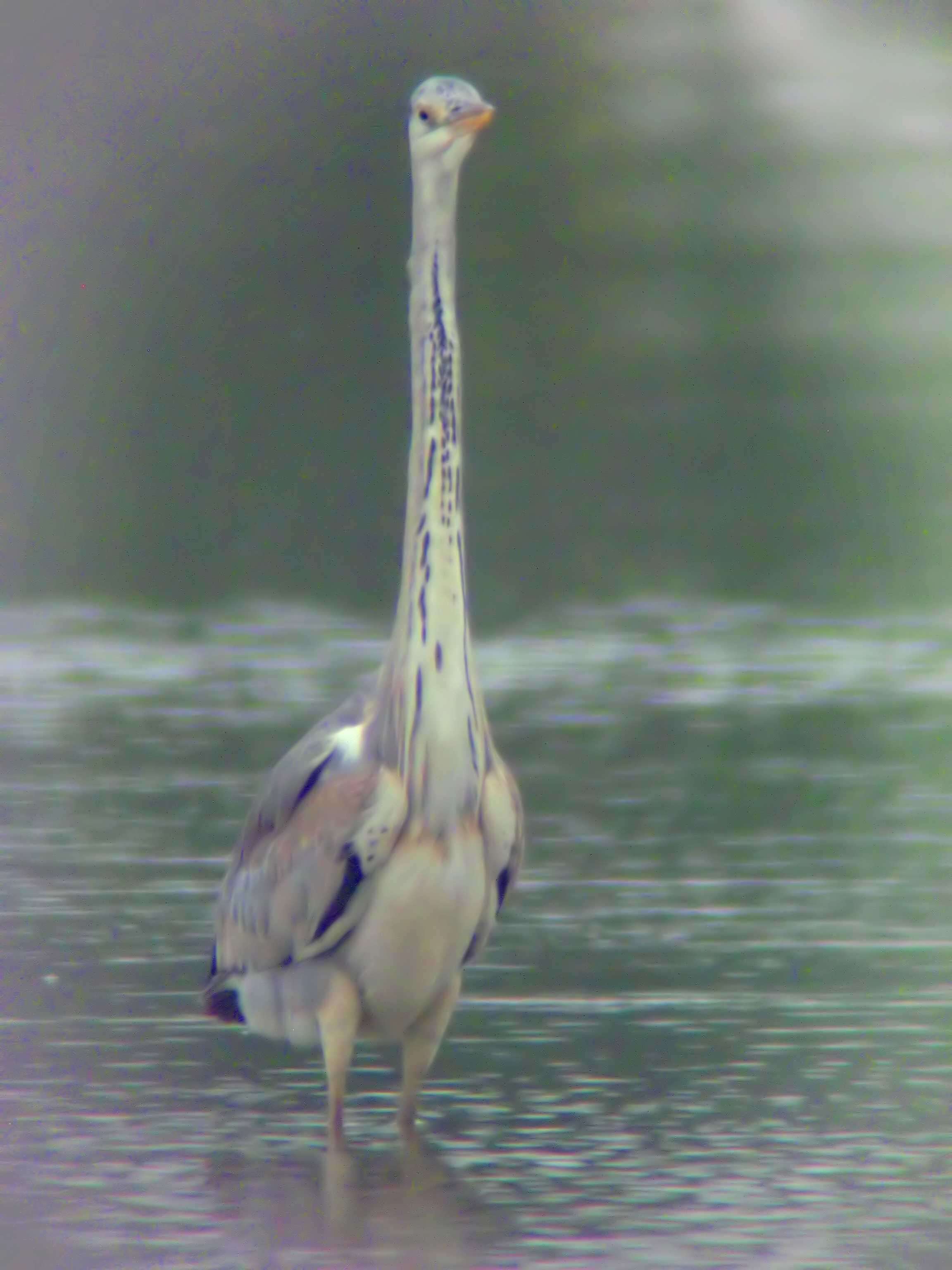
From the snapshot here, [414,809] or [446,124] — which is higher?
[446,124]

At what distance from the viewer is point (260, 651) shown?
16.8 metres

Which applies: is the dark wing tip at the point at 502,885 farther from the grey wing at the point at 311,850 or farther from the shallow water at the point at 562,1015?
the shallow water at the point at 562,1015

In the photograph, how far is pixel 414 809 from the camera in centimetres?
688

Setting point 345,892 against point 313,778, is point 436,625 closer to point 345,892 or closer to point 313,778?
point 313,778

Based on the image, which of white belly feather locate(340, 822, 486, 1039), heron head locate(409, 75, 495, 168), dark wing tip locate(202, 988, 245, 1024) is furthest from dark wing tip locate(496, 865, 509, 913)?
heron head locate(409, 75, 495, 168)

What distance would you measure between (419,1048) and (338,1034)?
27 centimetres

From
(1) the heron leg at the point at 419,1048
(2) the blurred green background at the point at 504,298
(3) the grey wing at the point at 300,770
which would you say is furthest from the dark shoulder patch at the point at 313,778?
(2) the blurred green background at the point at 504,298

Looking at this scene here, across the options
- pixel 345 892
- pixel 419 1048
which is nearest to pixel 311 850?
pixel 345 892

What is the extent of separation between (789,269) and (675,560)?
14.8 m

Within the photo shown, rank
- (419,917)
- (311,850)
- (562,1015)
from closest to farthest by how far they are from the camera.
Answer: (419,917) → (311,850) → (562,1015)

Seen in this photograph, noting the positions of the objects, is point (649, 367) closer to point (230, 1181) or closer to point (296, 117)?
point (296, 117)

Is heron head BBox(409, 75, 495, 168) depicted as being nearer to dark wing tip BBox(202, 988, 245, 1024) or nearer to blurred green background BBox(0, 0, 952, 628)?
dark wing tip BBox(202, 988, 245, 1024)

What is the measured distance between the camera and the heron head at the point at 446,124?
284 inches

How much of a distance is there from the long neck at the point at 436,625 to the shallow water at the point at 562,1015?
0.94m
